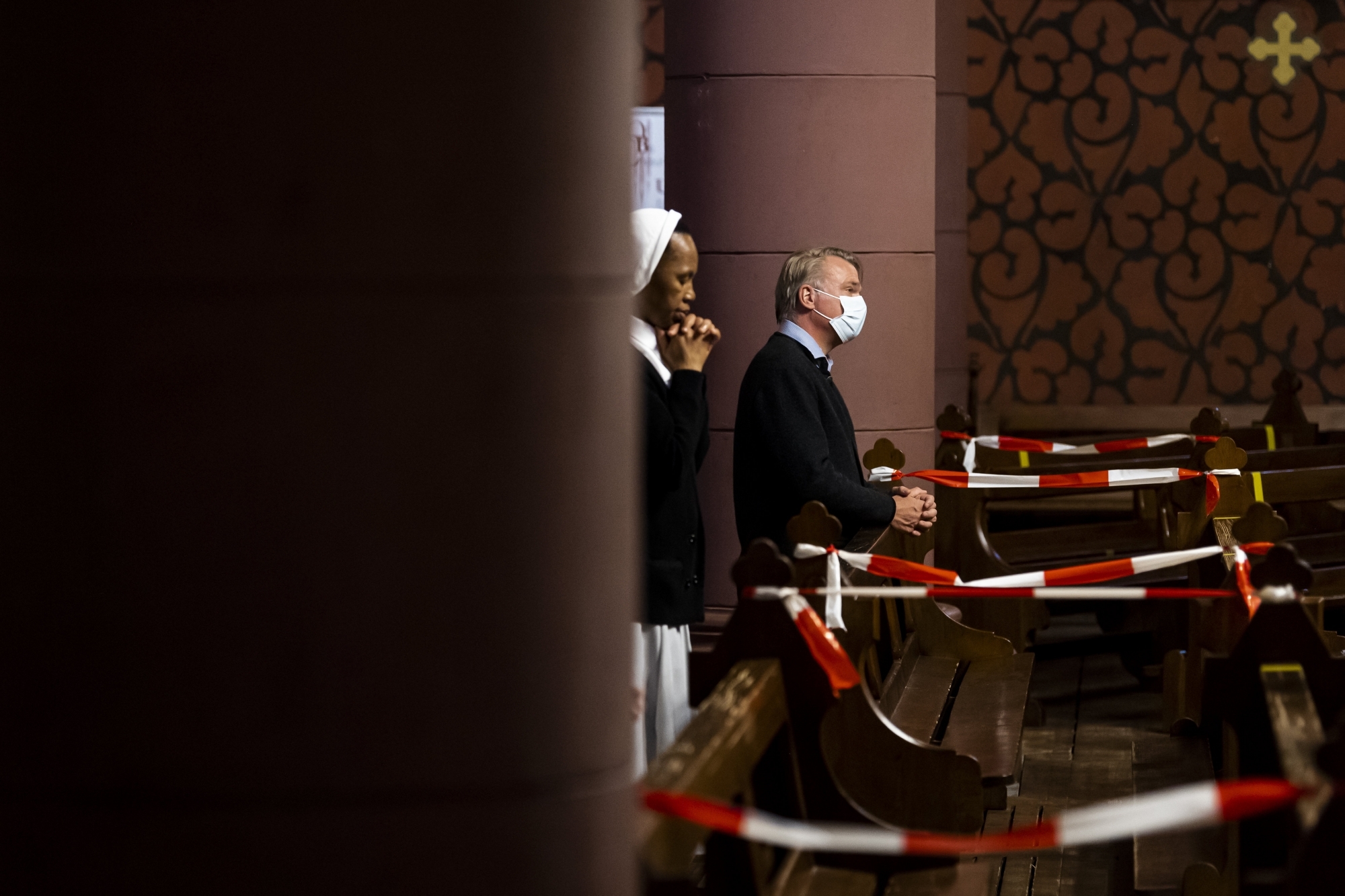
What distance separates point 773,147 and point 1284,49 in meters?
5.83

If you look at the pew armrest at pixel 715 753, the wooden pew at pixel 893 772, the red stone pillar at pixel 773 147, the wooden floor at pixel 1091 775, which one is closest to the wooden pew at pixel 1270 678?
the wooden floor at pixel 1091 775

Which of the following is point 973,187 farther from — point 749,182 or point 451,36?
point 451,36

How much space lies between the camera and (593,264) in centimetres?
187

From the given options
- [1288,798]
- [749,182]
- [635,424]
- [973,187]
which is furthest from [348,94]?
[973,187]

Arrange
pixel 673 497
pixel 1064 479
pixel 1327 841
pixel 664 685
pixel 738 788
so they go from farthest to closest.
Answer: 1. pixel 1064 479
2. pixel 664 685
3. pixel 673 497
4. pixel 738 788
5. pixel 1327 841

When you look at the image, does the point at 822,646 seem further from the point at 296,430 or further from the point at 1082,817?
the point at 296,430

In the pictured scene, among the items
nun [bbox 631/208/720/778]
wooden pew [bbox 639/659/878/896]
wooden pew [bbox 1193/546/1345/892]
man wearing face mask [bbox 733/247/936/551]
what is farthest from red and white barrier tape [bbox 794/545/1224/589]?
wooden pew [bbox 1193/546/1345/892]

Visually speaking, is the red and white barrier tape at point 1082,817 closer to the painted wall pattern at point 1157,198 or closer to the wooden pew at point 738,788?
the wooden pew at point 738,788

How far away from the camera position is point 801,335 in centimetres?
440

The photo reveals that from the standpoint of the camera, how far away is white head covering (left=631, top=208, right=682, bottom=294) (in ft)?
10.9

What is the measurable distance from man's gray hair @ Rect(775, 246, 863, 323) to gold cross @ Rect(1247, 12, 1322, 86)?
21.4 ft

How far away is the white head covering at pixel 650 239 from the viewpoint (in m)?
3.32

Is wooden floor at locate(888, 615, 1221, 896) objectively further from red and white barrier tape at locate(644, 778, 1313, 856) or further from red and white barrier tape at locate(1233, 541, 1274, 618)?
red and white barrier tape at locate(644, 778, 1313, 856)

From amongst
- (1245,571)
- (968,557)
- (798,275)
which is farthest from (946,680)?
(968,557)
